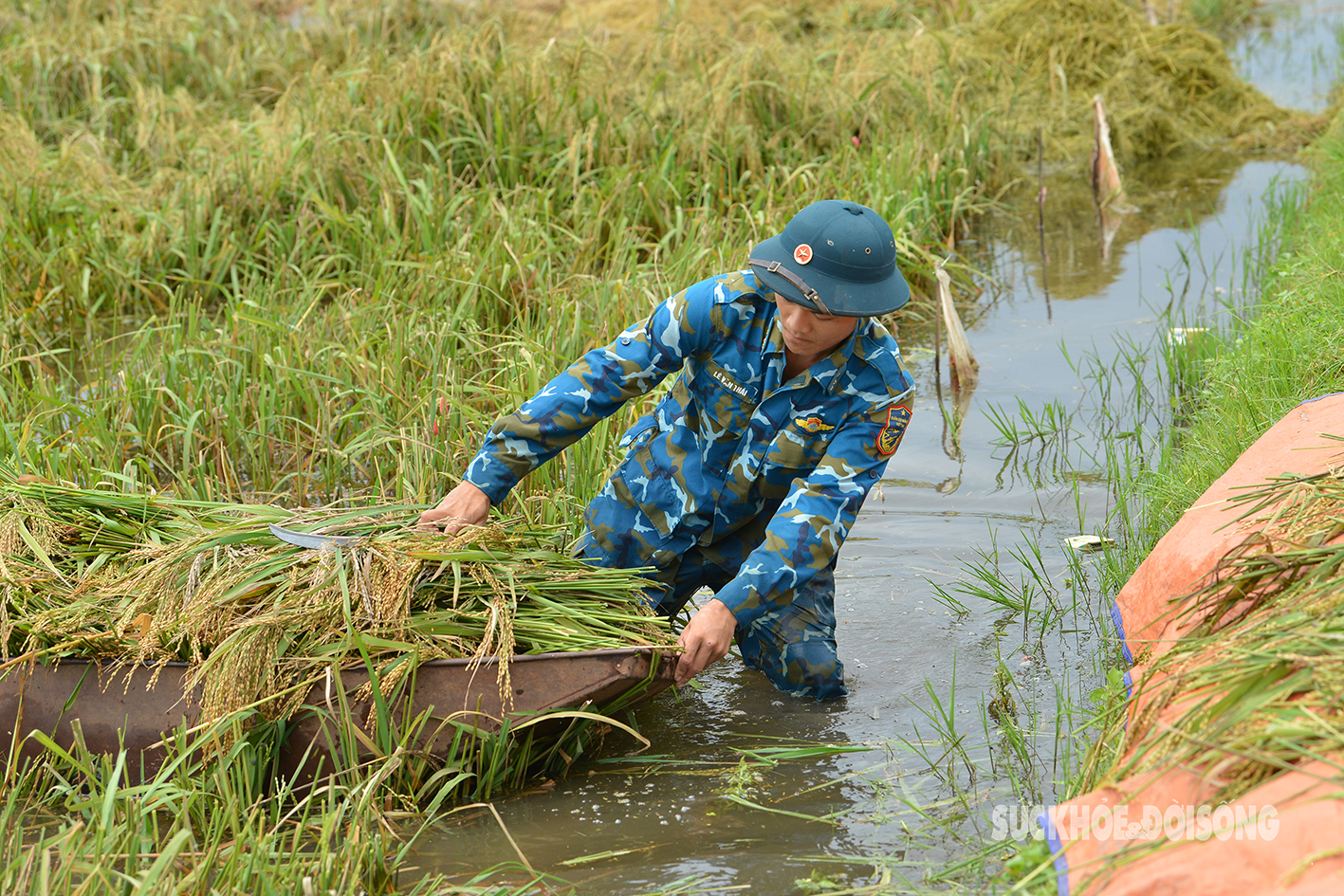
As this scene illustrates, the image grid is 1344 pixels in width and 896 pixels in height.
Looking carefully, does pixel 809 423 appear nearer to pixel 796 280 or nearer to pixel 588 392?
pixel 796 280

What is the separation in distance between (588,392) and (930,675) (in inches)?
48.5

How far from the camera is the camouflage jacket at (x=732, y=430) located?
2.75m

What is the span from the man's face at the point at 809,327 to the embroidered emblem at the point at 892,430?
0.22m

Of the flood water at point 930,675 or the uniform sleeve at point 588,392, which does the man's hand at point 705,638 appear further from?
the uniform sleeve at point 588,392

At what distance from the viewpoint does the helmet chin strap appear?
2.59 m

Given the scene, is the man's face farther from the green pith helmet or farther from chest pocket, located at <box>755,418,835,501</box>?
chest pocket, located at <box>755,418,835,501</box>

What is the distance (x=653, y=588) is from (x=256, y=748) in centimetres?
114

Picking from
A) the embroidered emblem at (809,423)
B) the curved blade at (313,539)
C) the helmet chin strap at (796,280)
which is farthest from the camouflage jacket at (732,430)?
the curved blade at (313,539)

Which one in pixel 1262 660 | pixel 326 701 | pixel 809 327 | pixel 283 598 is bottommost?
pixel 326 701

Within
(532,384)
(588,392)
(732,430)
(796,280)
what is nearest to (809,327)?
(796,280)

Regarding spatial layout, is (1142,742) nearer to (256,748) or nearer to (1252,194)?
(256,748)

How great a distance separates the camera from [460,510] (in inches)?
108

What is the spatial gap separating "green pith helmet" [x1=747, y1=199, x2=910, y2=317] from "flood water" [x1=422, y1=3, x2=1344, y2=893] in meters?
0.92

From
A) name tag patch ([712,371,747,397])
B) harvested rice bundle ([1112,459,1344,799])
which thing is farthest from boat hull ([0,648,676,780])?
harvested rice bundle ([1112,459,1344,799])
